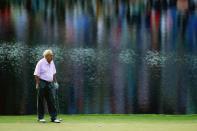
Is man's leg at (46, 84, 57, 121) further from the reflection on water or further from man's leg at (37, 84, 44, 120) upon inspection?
the reflection on water

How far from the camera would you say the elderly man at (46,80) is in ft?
47.6

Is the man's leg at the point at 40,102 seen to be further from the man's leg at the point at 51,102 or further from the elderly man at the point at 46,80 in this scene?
the man's leg at the point at 51,102

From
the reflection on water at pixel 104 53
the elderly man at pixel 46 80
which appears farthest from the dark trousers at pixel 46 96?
the reflection on water at pixel 104 53

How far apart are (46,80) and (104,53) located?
27.8 m

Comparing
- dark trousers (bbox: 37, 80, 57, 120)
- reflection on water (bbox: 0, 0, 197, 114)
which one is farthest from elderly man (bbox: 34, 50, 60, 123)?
reflection on water (bbox: 0, 0, 197, 114)

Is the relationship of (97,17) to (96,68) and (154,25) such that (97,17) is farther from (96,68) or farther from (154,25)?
(96,68)

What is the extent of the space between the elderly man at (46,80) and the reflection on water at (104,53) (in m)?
6.58

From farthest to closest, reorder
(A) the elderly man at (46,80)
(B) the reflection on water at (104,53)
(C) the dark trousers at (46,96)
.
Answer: (B) the reflection on water at (104,53) < (C) the dark trousers at (46,96) < (A) the elderly man at (46,80)

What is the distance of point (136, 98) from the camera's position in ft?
81.5

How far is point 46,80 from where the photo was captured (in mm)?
14594

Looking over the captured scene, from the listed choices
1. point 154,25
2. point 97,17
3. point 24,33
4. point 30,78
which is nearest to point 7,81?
point 30,78

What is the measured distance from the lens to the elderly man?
571 inches

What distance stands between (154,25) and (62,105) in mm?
45830

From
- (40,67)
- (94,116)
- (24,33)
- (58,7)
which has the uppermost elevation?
(58,7)
